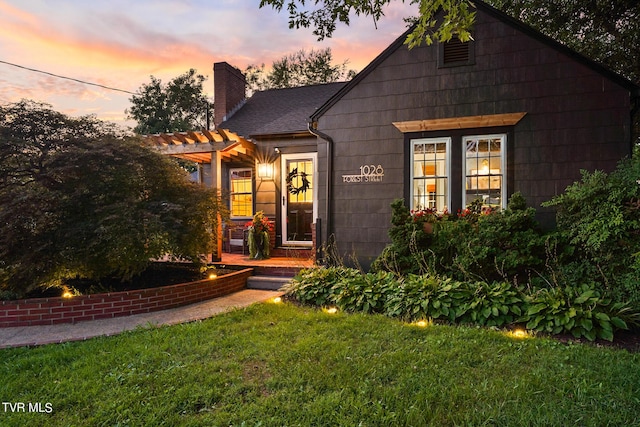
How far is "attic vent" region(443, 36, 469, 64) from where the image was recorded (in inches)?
237

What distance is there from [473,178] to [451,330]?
128 inches

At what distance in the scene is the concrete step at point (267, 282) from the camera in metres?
6.12

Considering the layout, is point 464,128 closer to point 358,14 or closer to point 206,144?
point 358,14

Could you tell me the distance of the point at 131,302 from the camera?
4.61 meters

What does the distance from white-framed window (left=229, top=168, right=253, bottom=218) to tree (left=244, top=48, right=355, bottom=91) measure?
1332 centimetres

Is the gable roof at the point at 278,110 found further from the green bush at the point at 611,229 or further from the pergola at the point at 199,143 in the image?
the green bush at the point at 611,229

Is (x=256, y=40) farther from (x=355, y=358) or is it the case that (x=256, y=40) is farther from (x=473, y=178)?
(x=355, y=358)

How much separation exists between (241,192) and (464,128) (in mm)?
5582

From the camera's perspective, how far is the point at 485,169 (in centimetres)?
600

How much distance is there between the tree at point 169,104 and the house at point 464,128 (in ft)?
50.8

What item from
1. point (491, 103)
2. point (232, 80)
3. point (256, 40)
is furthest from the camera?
point (256, 40)

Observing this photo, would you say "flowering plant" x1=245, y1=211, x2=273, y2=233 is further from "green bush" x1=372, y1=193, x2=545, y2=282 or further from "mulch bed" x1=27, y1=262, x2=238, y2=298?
"green bush" x1=372, y1=193, x2=545, y2=282

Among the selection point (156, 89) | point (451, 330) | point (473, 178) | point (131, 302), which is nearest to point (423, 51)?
point (473, 178)

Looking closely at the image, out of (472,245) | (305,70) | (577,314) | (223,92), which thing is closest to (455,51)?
(472,245)
